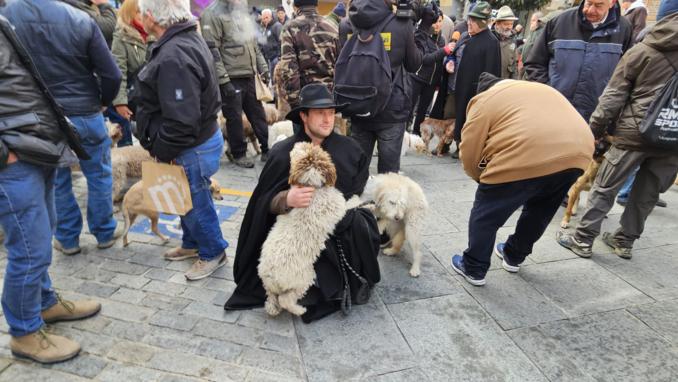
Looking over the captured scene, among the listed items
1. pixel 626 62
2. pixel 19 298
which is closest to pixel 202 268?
pixel 19 298

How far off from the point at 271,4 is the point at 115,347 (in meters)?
29.4

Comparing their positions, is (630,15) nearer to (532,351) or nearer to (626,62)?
(626,62)

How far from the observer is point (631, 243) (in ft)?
13.0

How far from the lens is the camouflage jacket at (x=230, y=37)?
17.5 feet

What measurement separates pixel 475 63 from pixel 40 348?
222 inches

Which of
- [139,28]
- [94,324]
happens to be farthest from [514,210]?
[139,28]

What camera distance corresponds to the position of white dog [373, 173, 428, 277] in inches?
127

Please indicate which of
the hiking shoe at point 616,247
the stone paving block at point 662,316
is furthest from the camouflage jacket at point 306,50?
the stone paving block at point 662,316

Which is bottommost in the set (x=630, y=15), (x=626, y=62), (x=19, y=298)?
(x=19, y=298)

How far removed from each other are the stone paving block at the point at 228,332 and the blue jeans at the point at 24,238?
0.97 m

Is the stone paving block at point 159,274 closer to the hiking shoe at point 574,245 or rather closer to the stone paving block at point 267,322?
the stone paving block at point 267,322

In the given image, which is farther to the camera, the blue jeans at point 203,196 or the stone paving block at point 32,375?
the blue jeans at point 203,196

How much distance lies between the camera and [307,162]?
7.82ft

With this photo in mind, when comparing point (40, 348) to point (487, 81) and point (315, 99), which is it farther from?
point (487, 81)
